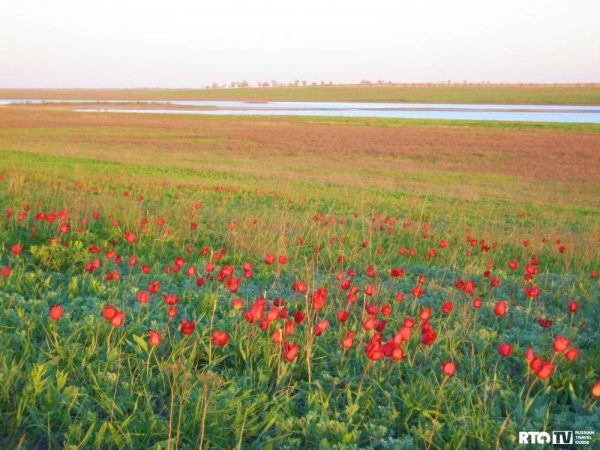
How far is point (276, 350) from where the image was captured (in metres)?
3.48

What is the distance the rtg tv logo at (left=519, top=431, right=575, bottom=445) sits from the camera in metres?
2.75

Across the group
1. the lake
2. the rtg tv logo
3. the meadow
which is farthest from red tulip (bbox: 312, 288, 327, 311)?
the lake

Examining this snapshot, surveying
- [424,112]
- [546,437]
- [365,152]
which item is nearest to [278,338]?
[546,437]

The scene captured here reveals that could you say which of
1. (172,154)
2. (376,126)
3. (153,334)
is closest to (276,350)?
(153,334)

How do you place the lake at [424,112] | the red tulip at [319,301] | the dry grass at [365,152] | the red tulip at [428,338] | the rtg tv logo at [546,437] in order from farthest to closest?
the lake at [424,112] → the dry grass at [365,152] → the red tulip at [319,301] → the red tulip at [428,338] → the rtg tv logo at [546,437]

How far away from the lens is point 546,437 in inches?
109

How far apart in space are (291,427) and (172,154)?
2405 centimetres

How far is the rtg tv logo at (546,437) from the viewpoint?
275cm

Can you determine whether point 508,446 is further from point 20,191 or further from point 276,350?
point 20,191

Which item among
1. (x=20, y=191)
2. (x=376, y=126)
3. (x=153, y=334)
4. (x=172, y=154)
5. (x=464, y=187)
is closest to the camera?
(x=153, y=334)
